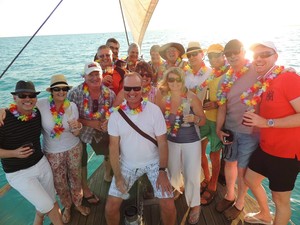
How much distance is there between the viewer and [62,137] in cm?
294

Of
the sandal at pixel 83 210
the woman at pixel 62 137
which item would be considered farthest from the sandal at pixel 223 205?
the woman at pixel 62 137

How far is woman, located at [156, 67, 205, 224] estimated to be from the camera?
2.86 meters

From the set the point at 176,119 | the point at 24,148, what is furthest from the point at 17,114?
the point at 176,119

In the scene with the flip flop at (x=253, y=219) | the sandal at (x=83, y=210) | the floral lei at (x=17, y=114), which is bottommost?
the flip flop at (x=253, y=219)

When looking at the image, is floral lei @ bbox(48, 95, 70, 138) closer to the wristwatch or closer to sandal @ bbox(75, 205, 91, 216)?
sandal @ bbox(75, 205, 91, 216)

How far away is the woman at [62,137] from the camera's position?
2.83 metres

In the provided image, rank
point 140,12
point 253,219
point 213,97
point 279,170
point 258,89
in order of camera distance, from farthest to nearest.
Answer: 1. point 140,12
2. point 213,97
3. point 253,219
4. point 258,89
5. point 279,170

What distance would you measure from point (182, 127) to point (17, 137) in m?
1.86

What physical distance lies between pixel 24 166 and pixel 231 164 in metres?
2.52

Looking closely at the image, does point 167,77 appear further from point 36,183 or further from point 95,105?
point 36,183

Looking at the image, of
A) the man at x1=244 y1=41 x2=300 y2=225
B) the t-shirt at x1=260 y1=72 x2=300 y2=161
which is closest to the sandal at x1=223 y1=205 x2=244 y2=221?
the man at x1=244 y1=41 x2=300 y2=225

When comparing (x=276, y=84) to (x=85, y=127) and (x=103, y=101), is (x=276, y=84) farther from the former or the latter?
(x=85, y=127)

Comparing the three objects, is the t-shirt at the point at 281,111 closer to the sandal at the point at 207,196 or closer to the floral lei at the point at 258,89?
the floral lei at the point at 258,89

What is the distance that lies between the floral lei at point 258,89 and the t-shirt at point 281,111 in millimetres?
40
